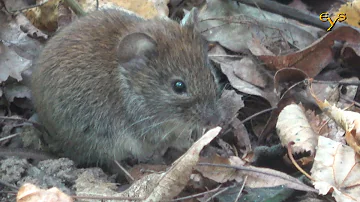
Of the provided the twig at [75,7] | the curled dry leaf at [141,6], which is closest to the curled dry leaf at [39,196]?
the twig at [75,7]


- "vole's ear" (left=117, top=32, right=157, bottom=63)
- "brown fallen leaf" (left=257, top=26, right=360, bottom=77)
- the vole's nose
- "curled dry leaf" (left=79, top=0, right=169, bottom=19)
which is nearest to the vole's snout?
the vole's nose

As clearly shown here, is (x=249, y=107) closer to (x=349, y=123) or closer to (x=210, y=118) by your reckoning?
(x=210, y=118)

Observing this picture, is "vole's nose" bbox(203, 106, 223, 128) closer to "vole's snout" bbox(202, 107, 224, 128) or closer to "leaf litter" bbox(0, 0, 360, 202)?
"vole's snout" bbox(202, 107, 224, 128)

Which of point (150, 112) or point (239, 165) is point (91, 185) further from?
point (239, 165)

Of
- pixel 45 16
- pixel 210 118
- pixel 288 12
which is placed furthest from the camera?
pixel 45 16

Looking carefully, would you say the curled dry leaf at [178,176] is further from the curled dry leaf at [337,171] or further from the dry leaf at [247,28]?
the dry leaf at [247,28]

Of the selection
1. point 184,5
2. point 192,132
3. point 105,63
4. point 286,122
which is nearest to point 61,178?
point 105,63

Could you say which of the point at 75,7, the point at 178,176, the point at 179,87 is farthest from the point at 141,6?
the point at 178,176
